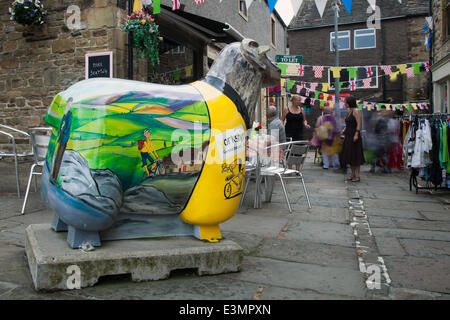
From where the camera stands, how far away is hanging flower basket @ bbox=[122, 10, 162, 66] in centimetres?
669

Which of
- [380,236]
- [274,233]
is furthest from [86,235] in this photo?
[380,236]

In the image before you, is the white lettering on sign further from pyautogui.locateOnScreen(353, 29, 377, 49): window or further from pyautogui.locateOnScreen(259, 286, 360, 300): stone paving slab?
pyautogui.locateOnScreen(353, 29, 377, 49): window

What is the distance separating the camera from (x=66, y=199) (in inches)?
86.5

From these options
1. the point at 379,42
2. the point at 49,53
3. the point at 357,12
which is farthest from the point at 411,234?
the point at 357,12

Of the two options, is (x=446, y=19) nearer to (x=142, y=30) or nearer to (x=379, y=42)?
(x=142, y=30)

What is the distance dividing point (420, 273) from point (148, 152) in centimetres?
201

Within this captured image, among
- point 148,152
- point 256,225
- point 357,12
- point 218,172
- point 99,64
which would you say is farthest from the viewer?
point 357,12

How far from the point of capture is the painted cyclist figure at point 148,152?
2371mm

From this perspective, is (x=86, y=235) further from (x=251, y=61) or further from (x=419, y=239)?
(x=419, y=239)

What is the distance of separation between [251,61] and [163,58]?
8039 millimetres

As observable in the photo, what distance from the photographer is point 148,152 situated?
2.39 metres

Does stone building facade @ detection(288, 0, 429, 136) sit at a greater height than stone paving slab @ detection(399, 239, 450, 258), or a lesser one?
greater

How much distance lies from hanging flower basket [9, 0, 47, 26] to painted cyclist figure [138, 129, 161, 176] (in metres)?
6.44

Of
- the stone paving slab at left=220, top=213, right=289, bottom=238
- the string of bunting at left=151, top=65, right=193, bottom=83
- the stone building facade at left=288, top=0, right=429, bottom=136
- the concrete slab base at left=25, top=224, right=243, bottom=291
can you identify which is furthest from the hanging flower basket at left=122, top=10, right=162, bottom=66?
the stone building facade at left=288, top=0, right=429, bottom=136
